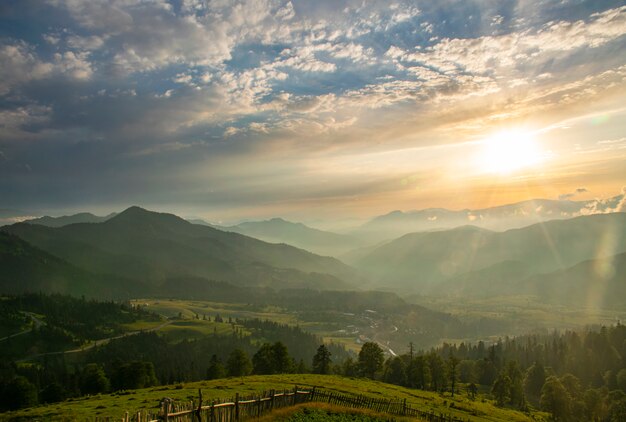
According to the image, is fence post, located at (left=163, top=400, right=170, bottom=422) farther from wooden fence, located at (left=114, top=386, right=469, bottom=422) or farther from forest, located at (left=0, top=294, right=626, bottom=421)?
forest, located at (left=0, top=294, right=626, bottom=421)

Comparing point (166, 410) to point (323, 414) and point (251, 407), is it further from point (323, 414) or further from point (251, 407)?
point (323, 414)

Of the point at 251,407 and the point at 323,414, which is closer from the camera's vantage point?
the point at 251,407

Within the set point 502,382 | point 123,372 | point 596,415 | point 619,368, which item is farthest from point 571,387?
point 123,372

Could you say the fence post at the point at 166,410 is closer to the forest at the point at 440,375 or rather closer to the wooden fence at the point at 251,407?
the wooden fence at the point at 251,407

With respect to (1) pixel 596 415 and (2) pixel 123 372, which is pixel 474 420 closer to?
(1) pixel 596 415

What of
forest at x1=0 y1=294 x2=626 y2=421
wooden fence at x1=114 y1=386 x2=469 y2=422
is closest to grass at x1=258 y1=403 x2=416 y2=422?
wooden fence at x1=114 y1=386 x2=469 y2=422

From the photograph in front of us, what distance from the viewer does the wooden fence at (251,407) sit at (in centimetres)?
2663

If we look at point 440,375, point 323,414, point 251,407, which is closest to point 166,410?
point 251,407

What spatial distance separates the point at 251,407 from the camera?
113 ft

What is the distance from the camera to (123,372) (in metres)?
104

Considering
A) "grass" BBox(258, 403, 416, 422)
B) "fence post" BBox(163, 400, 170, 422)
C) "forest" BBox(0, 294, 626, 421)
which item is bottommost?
"forest" BBox(0, 294, 626, 421)

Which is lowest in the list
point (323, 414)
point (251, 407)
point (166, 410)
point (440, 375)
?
point (440, 375)

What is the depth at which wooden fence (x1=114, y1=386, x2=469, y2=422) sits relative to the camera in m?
26.6

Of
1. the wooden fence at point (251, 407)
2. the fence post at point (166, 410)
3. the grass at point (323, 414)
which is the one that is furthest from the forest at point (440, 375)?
the fence post at point (166, 410)
